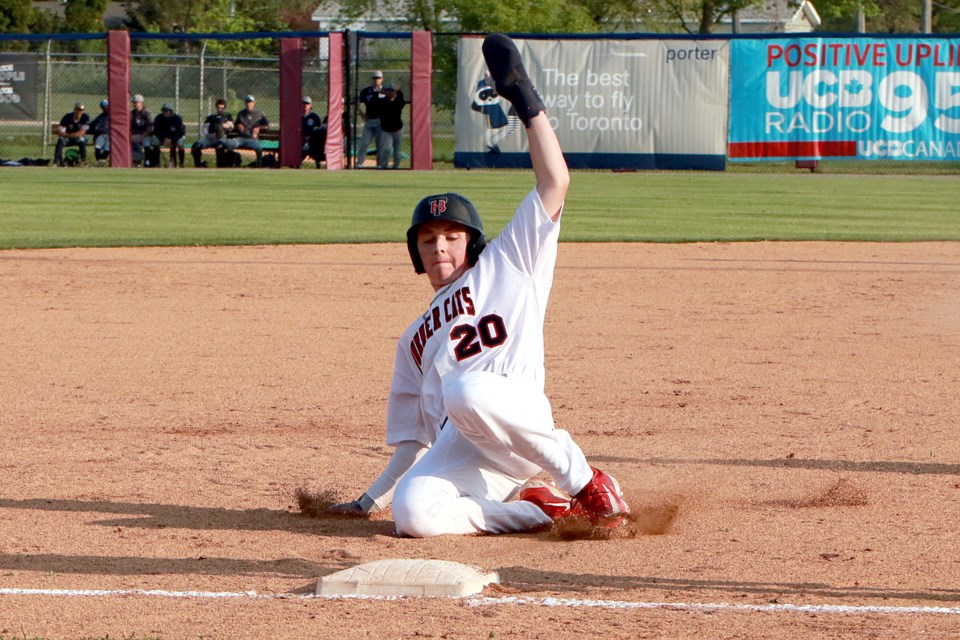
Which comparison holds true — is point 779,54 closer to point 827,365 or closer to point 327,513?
point 827,365

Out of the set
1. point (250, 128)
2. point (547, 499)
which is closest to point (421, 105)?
point (250, 128)

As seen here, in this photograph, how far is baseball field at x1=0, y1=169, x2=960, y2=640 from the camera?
3518mm

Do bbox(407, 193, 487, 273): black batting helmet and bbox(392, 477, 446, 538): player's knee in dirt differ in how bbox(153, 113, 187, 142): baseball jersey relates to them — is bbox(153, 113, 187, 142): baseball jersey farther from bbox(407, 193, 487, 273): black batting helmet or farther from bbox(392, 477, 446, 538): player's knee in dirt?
bbox(392, 477, 446, 538): player's knee in dirt

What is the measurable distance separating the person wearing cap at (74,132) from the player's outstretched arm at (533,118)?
21.6 m

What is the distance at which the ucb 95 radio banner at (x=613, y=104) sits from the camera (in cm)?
2344

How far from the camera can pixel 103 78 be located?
39.4 m

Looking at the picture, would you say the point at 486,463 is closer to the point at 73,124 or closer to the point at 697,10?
the point at 73,124

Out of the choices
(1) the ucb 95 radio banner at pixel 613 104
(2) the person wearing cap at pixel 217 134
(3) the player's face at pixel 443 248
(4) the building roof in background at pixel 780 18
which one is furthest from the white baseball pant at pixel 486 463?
(4) the building roof in background at pixel 780 18

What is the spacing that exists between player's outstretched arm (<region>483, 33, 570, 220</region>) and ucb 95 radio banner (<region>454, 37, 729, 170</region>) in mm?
19521

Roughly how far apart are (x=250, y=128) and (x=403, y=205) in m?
8.86

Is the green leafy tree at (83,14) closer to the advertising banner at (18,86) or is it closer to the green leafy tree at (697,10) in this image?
the green leafy tree at (697,10)

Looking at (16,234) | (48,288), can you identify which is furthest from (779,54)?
(48,288)

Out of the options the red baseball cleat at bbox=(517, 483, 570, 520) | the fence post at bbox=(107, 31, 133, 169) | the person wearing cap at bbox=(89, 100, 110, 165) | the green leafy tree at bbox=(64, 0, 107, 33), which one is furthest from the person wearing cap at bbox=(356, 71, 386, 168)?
the green leafy tree at bbox=(64, 0, 107, 33)

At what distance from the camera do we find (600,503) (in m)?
4.29
